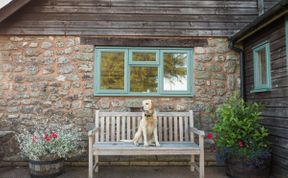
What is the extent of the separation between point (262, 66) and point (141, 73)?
96.0 inches

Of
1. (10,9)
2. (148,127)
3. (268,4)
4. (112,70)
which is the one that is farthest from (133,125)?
(268,4)

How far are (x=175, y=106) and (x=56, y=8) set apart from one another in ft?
11.1

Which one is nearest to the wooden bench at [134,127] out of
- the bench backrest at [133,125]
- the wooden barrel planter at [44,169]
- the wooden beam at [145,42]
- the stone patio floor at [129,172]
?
the bench backrest at [133,125]

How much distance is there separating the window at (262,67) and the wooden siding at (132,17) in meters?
0.87

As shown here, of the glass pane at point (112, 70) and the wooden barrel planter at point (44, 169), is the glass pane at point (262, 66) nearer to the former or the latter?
the glass pane at point (112, 70)

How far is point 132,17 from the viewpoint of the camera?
5105mm

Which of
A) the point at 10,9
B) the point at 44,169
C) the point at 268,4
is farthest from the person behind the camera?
the point at 268,4

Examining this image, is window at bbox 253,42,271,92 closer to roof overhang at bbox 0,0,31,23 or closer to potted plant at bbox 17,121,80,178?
potted plant at bbox 17,121,80,178

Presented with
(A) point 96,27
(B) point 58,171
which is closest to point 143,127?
(B) point 58,171

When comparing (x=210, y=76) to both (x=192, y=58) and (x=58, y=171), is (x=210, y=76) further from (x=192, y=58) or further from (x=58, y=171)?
(x=58, y=171)

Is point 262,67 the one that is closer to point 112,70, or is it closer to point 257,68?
point 257,68

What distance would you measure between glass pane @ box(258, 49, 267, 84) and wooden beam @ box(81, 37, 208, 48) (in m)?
1.13

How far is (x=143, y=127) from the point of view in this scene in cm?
396

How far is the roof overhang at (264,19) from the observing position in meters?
3.35
